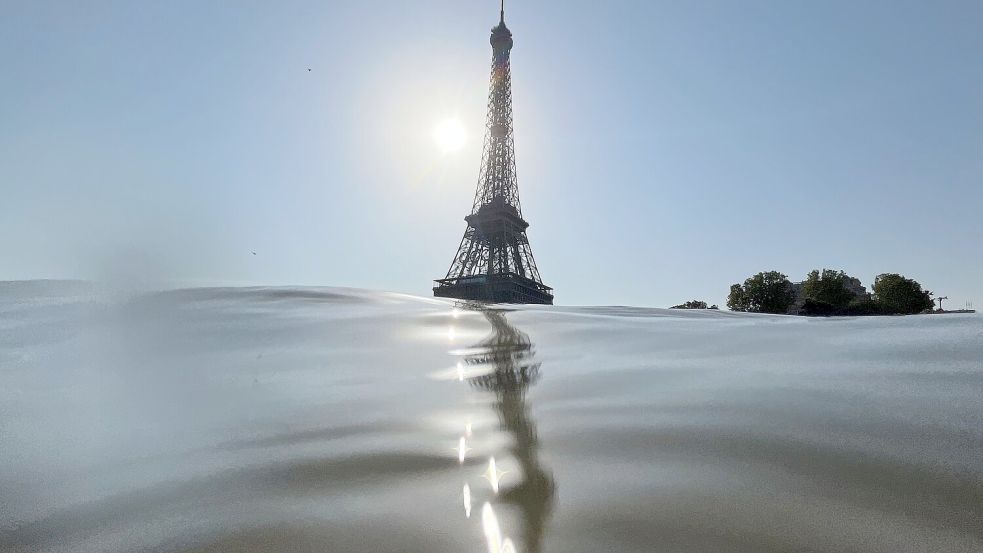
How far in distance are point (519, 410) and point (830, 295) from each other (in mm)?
42598

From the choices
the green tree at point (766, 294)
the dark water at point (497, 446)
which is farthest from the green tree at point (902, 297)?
the dark water at point (497, 446)

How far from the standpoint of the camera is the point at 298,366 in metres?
1.99

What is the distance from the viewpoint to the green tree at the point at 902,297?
3419cm

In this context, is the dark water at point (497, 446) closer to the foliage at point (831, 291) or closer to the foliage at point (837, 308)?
the foliage at point (837, 308)

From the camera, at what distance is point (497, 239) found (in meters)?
40.3

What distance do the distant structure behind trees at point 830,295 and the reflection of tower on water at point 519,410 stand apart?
36.3 metres

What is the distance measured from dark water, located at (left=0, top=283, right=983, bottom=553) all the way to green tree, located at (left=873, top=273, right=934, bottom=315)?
137 ft

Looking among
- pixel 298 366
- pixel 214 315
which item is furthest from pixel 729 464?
pixel 214 315

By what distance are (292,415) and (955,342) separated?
8.58ft

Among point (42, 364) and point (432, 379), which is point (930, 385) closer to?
point (432, 379)

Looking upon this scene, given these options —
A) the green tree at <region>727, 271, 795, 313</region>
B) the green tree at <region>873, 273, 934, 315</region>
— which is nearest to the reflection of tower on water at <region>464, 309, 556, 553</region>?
the green tree at <region>727, 271, 795, 313</region>

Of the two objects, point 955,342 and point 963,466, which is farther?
point 955,342

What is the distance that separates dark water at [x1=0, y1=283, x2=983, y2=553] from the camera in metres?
0.71

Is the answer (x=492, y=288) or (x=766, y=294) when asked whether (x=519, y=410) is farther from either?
(x=766, y=294)
